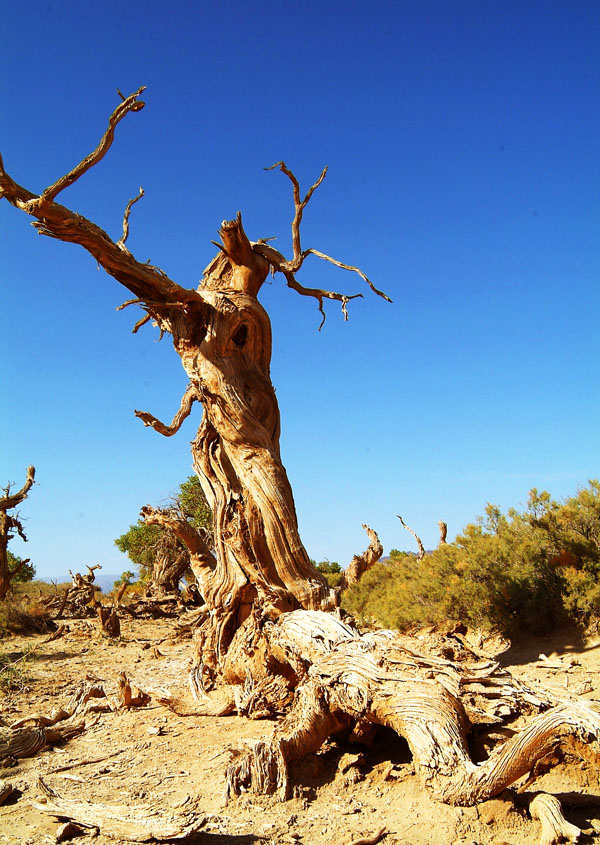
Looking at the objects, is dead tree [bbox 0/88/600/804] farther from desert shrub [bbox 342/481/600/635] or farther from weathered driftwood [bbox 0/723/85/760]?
desert shrub [bbox 342/481/600/635]

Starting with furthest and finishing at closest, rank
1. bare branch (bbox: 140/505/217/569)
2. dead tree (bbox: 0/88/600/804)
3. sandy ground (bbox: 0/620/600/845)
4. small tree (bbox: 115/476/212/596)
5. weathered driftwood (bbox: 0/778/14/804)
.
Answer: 1. small tree (bbox: 115/476/212/596)
2. bare branch (bbox: 140/505/217/569)
3. weathered driftwood (bbox: 0/778/14/804)
4. dead tree (bbox: 0/88/600/804)
5. sandy ground (bbox: 0/620/600/845)

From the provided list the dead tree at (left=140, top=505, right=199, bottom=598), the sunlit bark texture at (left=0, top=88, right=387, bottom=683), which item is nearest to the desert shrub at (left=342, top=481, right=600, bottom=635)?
the sunlit bark texture at (left=0, top=88, right=387, bottom=683)

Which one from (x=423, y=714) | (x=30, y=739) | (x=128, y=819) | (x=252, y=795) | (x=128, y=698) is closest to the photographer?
(x=128, y=819)

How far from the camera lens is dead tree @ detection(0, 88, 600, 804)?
11.5 feet

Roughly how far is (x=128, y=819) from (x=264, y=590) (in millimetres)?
2825

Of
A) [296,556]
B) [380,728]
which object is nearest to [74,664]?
[296,556]

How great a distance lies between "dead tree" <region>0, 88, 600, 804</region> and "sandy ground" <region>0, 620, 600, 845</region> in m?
0.15

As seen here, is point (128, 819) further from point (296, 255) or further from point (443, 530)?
point (443, 530)

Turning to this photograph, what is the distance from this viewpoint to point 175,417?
746cm

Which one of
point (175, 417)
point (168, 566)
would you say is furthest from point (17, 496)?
point (175, 417)

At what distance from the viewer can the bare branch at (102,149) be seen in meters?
5.90

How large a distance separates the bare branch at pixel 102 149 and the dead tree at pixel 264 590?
1cm

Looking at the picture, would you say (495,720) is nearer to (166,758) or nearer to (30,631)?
(166,758)

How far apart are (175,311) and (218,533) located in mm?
2701
